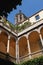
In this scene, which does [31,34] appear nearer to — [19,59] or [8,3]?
[19,59]

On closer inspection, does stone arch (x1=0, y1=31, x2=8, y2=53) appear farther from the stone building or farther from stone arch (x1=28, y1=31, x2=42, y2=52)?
stone arch (x1=28, y1=31, x2=42, y2=52)

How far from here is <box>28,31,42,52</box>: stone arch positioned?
21438 mm

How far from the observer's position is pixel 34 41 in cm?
2228

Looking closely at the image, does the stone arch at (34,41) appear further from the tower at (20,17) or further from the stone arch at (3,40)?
the tower at (20,17)

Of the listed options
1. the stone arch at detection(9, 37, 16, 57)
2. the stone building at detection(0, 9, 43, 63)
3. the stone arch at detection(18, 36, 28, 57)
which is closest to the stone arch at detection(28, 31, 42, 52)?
the stone building at detection(0, 9, 43, 63)

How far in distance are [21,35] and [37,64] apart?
7.88 metres

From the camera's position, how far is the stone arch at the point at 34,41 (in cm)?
2144

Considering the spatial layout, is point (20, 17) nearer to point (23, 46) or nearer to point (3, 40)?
point (23, 46)

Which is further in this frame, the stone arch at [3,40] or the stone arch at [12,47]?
the stone arch at [12,47]

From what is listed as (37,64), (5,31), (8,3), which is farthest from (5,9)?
(5,31)

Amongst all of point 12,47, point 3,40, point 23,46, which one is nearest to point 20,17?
point 23,46

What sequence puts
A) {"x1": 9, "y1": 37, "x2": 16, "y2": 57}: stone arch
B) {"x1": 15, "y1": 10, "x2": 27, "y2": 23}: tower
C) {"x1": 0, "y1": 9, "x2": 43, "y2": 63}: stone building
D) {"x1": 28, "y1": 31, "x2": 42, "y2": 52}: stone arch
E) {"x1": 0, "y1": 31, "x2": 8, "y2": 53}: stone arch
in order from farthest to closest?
{"x1": 15, "y1": 10, "x2": 27, "y2": 23}: tower < {"x1": 28, "y1": 31, "x2": 42, "y2": 52}: stone arch < {"x1": 9, "y1": 37, "x2": 16, "y2": 57}: stone arch < {"x1": 0, "y1": 31, "x2": 8, "y2": 53}: stone arch < {"x1": 0, "y1": 9, "x2": 43, "y2": 63}: stone building

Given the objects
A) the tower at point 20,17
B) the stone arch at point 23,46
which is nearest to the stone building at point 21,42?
the stone arch at point 23,46

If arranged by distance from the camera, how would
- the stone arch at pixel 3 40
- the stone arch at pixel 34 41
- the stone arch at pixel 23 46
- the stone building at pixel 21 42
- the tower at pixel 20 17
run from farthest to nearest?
the tower at pixel 20 17
the stone arch at pixel 23 46
the stone arch at pixel 34 41
the stone arch at pixel 3 40
the stone building at pixel 21 42
